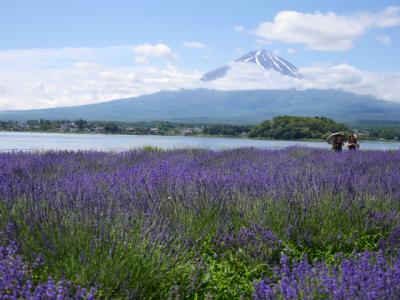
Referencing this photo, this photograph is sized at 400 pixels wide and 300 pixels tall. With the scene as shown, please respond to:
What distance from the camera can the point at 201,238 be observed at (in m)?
3.70

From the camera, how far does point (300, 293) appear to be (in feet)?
7.67

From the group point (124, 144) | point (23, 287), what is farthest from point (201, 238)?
point (124, 144)

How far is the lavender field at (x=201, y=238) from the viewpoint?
2.49 metres

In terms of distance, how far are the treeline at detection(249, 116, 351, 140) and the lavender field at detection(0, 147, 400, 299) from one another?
42.6 m

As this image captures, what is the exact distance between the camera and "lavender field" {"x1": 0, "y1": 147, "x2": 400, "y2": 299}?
8.17 feet

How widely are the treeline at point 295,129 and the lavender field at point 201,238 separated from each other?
42.6 metres

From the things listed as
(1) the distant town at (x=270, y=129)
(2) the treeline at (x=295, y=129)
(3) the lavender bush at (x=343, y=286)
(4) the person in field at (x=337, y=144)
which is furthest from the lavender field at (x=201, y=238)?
(2) the treeline at (x=295, y=129)

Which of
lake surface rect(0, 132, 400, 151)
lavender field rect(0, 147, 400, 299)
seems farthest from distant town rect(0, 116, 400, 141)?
lavender field rect(0, 147, 400, 299)

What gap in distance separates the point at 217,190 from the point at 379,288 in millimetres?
2501

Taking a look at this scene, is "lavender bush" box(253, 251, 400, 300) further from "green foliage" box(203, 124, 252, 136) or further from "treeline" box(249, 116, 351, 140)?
"green foliage" box(203, 124, 252, 136)

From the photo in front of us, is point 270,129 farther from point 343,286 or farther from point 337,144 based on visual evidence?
point 343,286

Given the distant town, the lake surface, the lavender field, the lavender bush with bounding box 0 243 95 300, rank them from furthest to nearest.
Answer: the distant town, the lake surface, the lavender field, the lavender bush with bounding box 0 243 95 300

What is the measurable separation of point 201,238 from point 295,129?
4567 centimetres

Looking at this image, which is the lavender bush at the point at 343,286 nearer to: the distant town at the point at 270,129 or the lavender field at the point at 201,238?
the lavender field at the point at 201,238
